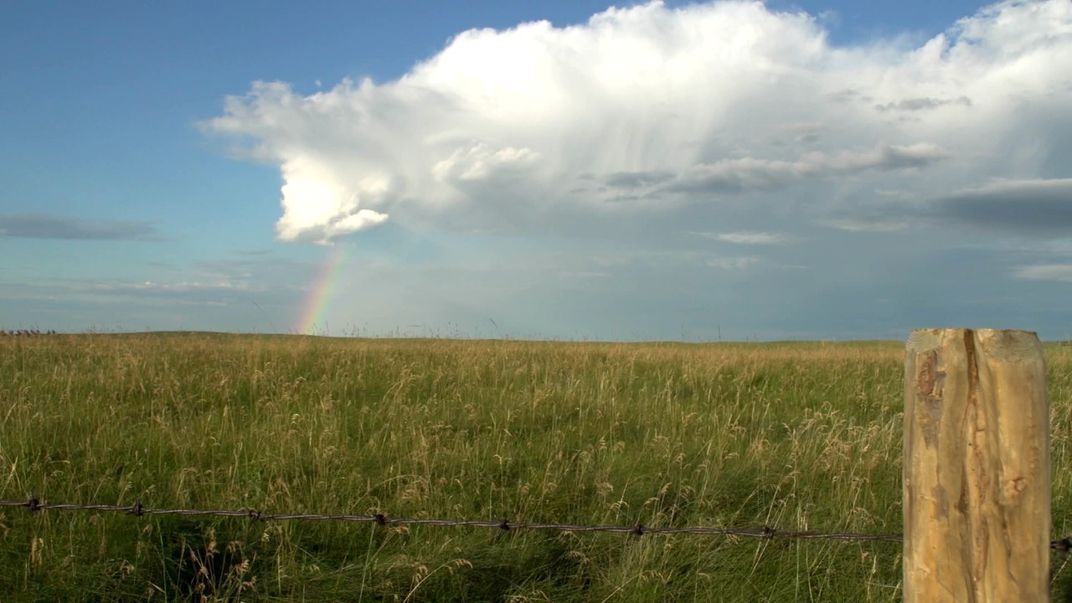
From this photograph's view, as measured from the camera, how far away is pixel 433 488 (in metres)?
4.92

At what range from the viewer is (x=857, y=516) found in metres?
4.71

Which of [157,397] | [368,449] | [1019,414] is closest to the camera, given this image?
[1019,414]

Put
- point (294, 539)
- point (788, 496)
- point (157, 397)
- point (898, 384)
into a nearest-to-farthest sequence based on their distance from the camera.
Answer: point (294, 539), point (788, 496), point (157, 397), point (898, 384)

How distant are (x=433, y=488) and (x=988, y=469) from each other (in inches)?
135

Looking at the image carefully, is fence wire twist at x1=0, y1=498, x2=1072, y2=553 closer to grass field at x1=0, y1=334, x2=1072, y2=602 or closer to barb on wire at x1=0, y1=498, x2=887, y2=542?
barb on wire at x1=0, y1=498, x2=887, y2=542

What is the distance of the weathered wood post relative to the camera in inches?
85.0

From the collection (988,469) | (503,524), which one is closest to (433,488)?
(503,524)

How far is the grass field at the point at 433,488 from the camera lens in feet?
12.9

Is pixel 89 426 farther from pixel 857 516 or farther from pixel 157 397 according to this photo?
pixel 857 516

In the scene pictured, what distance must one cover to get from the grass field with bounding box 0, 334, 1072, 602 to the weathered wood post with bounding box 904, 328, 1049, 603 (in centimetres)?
182

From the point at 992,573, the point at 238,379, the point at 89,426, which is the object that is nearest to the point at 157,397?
the point at 238,379

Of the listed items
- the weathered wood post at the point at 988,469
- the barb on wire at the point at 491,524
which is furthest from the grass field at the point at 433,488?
the weathered wood post at the point at 988,469

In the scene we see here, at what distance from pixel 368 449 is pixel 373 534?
1.54 meters

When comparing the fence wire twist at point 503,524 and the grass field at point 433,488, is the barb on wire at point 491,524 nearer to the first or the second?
the fence wire twist at point 503,524
